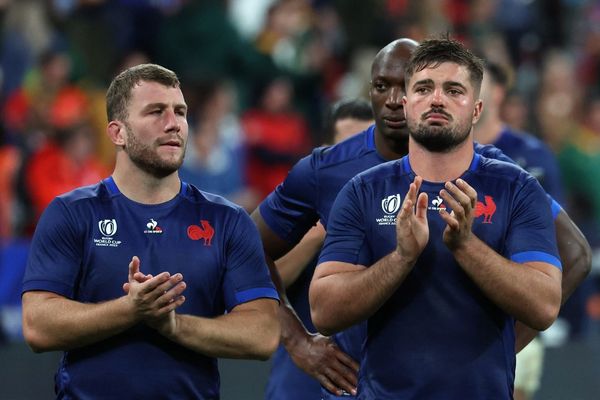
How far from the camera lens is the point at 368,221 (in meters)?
4.68

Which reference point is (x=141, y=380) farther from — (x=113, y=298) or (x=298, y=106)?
(x=298, y=106)

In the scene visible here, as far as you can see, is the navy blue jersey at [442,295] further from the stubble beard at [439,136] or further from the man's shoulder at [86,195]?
the man's shoulder at [86,195]

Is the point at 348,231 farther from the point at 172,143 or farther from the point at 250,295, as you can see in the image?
the point at 172,143

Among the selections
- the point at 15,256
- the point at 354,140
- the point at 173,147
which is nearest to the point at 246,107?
the point at 15,256

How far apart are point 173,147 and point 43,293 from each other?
29.2 inches

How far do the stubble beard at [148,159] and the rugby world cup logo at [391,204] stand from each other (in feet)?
2.69

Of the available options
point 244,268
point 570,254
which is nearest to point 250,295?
point 244,268

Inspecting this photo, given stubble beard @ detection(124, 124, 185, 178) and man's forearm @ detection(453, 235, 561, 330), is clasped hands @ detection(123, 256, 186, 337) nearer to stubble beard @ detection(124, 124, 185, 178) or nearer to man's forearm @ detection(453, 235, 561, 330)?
stubble beard @ detection(124, 124, 185, 178)

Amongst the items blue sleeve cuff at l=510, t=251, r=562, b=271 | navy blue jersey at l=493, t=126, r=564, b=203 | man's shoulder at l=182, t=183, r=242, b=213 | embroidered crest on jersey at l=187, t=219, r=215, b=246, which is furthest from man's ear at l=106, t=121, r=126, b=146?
navy blue jersey at l=493, t=126, r=564, b=203

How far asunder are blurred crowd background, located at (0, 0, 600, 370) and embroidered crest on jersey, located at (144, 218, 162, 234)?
4.72m

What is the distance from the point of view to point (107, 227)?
487cm

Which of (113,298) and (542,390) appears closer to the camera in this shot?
(113,298)

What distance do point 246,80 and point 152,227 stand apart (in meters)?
7.64

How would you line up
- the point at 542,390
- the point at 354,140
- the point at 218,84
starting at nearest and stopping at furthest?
the point at 354,140 → the point at 542,390 → the point at 218,84
